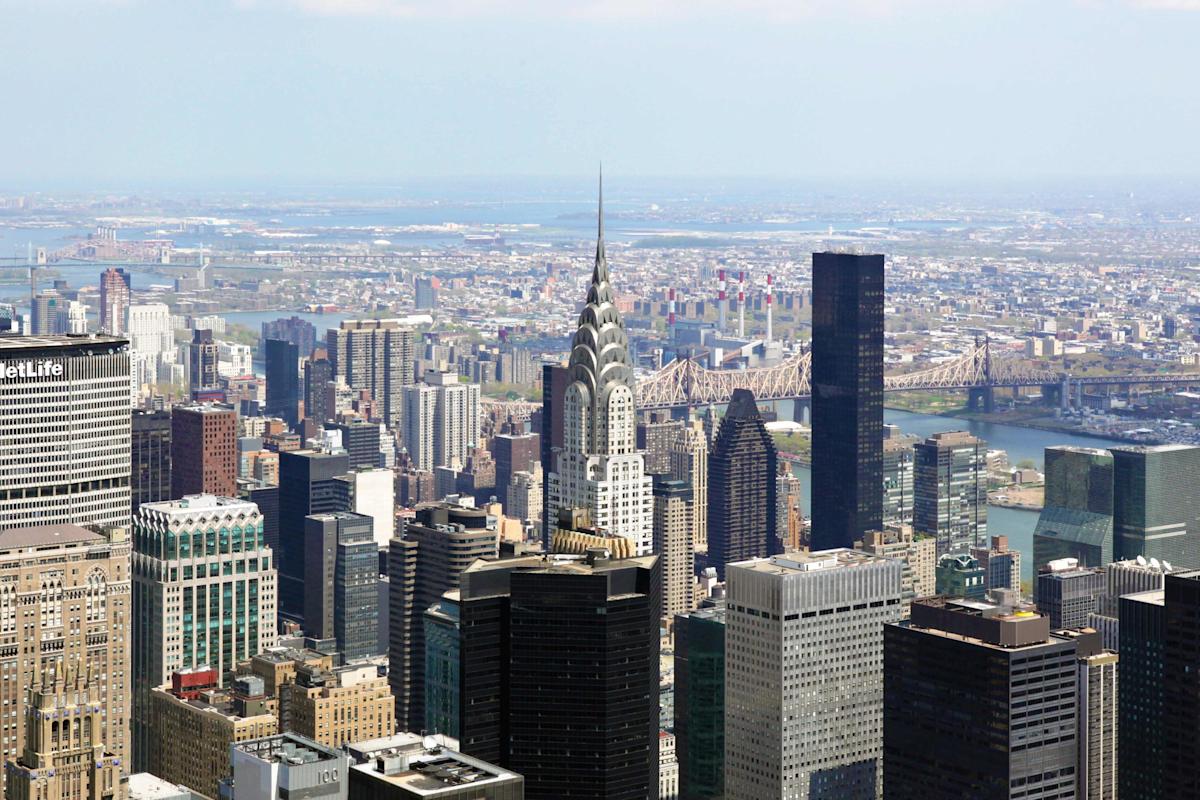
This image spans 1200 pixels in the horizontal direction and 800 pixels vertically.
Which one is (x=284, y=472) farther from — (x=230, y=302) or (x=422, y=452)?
(x=230, y=302)

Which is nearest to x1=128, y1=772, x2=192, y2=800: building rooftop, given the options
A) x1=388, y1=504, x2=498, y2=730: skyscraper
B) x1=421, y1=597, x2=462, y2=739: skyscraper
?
x1=421, y1=597, x2=462, y2=739: skyscraper

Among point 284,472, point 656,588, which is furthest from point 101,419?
point 284,472

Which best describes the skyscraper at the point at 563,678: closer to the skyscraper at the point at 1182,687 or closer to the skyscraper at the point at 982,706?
the skyscraper at the point at 982,706

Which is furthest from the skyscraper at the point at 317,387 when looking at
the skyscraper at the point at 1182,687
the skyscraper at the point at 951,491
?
the skyscraper at the point at 1182,687

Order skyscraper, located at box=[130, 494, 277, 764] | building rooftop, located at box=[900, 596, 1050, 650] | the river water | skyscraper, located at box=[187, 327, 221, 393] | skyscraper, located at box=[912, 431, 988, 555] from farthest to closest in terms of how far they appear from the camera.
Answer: skyscraper, located at box=[187, 327, 221, 393] < the river water < skyscraper, located at box=[912, 431, 988, 555] < skyscraper, located at box=[130, 494, 277, 764] < building rooftop, located at box=[900, 596, 1050, 650]

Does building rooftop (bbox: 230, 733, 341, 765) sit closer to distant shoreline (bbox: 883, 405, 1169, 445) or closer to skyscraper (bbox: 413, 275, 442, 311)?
distant shoreline (bbox: 883, 405, 1169, 445)

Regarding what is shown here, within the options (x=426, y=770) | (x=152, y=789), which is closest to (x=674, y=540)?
(x=152, y=789)
